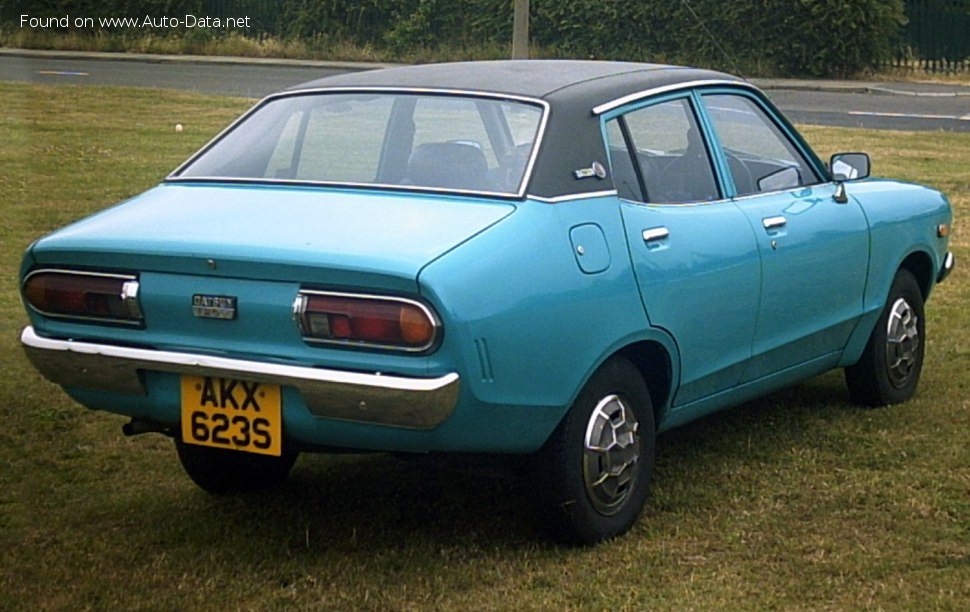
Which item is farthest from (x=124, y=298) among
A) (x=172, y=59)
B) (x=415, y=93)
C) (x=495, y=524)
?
(x=172, y=59)

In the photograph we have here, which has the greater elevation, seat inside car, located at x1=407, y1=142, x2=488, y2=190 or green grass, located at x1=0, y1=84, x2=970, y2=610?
seat inside car, located at x1=407, y1=142, x2=488, y2=190

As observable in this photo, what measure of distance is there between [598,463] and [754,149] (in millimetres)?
1885

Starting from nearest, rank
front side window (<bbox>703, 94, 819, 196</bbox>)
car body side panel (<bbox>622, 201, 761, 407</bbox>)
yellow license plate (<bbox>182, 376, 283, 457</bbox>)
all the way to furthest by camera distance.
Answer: yellow license plate (<bbox>182, 376, 283, 457</bbox>), car body side panel (<bbox>622, 201, 761, 407</bbox>), front side window (<bbox>703, 94, 819, 196</bbox>)

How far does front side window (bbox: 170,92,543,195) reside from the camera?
16.4ft

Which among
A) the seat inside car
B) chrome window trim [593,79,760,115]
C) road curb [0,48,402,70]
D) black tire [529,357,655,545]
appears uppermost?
chrome window trim [593,79,760,115]

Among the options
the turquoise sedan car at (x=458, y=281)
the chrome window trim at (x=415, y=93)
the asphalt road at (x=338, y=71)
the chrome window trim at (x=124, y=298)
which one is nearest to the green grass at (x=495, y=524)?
the turquoise sedan car at (x=458, y=281)

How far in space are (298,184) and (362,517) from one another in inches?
44.1

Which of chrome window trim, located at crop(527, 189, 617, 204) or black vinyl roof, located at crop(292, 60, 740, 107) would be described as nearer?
chrome window trim, located at crop(527, 189, 617, 204)

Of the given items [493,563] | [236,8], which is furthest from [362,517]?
[236,8]

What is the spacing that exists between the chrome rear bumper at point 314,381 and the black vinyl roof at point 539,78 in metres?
1.30

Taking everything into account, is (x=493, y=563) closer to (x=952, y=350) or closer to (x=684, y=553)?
(x=684, y=553)

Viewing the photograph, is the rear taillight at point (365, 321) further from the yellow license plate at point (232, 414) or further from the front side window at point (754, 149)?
the front side window at point (754, 149)

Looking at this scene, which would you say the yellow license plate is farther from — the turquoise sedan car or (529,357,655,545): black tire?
(529,357,655,545): black tire

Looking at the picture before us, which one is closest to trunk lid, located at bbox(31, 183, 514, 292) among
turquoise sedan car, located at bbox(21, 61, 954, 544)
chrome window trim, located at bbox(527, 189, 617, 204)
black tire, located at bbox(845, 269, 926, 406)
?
turquoise sedan car, located at bbox(21, 61, 954, 544)
